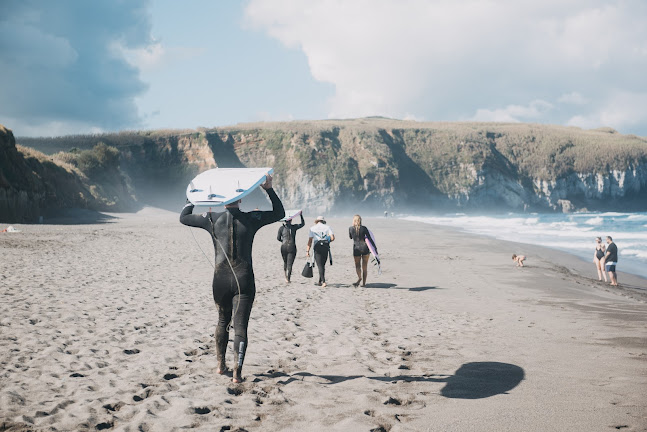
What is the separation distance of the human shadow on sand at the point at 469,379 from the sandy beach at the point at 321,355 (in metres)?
0.03

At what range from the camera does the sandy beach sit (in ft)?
13.8

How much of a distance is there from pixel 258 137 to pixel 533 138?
6863 cm

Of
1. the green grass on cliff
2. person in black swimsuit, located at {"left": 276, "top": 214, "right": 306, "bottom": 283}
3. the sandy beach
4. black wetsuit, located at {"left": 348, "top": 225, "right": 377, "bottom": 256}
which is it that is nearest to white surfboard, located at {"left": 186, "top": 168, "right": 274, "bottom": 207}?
the sandy beach

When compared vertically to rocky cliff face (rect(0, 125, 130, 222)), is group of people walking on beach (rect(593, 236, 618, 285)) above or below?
below

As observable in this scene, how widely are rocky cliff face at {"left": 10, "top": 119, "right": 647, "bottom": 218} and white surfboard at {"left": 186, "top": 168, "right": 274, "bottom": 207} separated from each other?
7275cm

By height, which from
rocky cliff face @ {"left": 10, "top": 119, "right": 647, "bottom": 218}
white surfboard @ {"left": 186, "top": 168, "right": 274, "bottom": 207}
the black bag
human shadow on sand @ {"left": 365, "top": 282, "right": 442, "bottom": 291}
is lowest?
human shadow on sand @ {"left": 365, "top": 282, "right": 442, "bottom": 291}

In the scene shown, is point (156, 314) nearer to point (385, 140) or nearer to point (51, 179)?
point (51, 179)

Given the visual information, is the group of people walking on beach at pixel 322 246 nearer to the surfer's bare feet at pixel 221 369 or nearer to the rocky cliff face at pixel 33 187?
the surfer's bare feet at pixel 221 369

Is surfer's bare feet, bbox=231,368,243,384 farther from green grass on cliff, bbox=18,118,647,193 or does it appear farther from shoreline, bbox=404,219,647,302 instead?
green grass on cliff, bbox=18,118,647,193

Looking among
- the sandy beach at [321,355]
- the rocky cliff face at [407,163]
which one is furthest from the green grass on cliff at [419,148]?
the sandy beach at [321,355]

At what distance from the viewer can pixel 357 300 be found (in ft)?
34.8

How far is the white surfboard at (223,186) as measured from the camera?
188 inches

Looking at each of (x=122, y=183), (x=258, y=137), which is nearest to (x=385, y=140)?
(x=258, y=137)

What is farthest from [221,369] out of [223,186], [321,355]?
[223,186]
